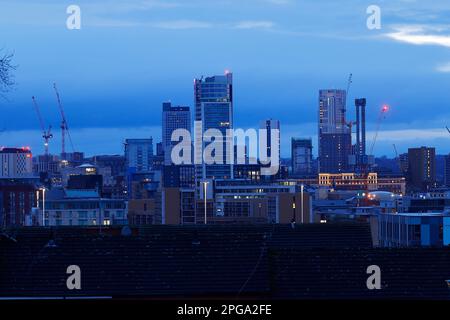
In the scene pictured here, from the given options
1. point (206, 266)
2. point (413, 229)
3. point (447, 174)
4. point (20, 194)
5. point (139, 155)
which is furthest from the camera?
point (447, 174)

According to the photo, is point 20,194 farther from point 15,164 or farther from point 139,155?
point 139,155

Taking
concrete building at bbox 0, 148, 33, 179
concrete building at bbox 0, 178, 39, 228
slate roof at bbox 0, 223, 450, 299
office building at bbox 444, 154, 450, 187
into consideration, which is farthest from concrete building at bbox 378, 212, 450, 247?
slate roof at bbox 0, 223, 450, 299

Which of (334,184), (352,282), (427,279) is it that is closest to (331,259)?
(352,282)

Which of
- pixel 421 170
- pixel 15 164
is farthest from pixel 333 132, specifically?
pixel 421 170

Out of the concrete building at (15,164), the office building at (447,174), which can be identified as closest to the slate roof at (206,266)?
the concrete building at (15,164)

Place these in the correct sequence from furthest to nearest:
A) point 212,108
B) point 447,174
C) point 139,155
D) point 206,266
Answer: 1. point 447,174
2. point 139,155
3. point 212,108
4. point 206,266

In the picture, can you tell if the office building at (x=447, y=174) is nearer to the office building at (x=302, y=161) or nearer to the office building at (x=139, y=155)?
the office building at (x=302, y=161)
